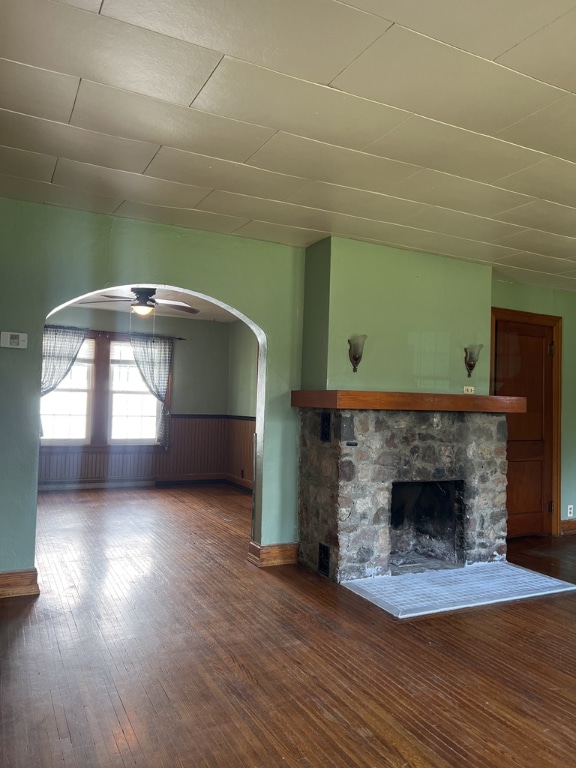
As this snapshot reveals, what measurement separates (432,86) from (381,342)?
8.08 feet

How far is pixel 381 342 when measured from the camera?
4.54 meters

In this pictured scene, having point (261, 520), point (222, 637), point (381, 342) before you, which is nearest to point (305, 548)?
point (261, 520)

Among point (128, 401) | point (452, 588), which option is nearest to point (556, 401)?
point (452, 588)

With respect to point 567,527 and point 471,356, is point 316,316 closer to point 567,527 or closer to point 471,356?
point 471,356

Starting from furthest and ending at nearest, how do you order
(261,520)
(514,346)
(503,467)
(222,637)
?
1. (514,346)
2. (503,467)
3. (261,520)
4. (222,637)

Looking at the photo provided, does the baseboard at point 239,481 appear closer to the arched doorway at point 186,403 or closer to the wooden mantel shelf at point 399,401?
the arched doorway at point 186,403

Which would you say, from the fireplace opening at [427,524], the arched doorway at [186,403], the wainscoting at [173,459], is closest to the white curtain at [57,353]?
the arched doorway at [186,403]

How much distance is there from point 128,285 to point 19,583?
2092 millimetres

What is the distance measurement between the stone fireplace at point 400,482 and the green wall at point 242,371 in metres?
3.82

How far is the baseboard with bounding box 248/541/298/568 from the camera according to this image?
444 cm

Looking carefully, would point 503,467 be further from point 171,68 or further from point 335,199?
point 171,68

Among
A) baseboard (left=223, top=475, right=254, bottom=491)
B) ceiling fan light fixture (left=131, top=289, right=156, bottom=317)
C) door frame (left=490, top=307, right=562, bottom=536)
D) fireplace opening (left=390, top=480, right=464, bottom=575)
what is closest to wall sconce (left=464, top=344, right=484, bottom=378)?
fireplace opening (left=390, top=480, right=464, bottom=575)

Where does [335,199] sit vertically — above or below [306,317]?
above

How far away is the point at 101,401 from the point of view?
8305 millimetres
